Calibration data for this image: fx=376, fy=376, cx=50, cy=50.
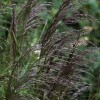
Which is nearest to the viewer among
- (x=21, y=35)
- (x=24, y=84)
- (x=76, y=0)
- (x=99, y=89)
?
(x=24, y=84)

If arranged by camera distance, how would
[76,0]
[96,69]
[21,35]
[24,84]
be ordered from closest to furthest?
[24,84] < [76,0] < [21,35] < [96,69]

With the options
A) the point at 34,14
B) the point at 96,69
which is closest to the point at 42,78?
the point at 34,14

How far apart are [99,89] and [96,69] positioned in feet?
1.23

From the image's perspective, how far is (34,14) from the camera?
6.97 ft

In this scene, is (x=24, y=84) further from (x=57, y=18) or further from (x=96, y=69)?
(x=96, y=69)

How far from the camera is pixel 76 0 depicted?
2.03 m

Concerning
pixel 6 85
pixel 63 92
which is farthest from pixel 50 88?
pixel 6 85

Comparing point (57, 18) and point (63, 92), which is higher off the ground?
point (57, 18)

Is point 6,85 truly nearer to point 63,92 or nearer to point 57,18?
point 63,92

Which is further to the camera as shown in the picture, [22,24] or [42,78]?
[22,24]

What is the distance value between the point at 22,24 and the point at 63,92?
0.50m

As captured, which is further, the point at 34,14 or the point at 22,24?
the point at 22,24

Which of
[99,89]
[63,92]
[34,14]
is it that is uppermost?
[34,14]

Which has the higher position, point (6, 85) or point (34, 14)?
point (34, 14)
